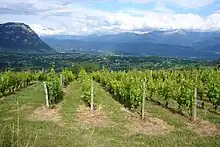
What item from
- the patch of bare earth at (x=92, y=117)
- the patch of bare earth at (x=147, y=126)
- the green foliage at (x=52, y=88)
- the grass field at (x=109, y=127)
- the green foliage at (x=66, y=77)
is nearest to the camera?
the grass field at (x=109, y=127)

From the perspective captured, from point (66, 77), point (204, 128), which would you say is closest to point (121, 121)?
point (204, 128)

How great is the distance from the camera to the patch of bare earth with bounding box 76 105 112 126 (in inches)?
941

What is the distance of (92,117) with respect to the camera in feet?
84.7

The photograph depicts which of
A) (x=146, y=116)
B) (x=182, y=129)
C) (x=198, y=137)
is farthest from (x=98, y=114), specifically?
(x=198, y=137)

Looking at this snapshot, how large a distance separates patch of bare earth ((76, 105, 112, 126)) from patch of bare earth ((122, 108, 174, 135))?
80.6 inches

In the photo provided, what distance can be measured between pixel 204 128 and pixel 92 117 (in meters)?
9.12

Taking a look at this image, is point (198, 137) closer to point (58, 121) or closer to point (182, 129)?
point (182, 129)

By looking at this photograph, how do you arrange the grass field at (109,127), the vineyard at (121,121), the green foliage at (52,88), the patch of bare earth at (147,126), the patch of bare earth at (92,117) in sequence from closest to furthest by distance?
the grass field at (109,127)
the vineyard at (121,121)
the patch of bare earth at (147,126)
the patch of bare earth at (92,117)
the green foliage at (52,88)

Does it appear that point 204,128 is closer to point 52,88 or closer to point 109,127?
point 109,127

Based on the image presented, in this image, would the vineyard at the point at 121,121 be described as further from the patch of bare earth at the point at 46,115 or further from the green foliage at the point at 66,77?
the green foliage at the point at 66,77

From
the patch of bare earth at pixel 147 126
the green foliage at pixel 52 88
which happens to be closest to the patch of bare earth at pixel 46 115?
the green foliage at pixel 52 88

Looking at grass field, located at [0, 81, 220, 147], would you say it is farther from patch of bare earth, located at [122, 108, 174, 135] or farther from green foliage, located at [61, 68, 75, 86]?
green foliage, located at [61, 68, 75, 86]

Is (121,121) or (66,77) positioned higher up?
(121,121)

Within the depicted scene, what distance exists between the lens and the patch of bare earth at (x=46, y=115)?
24.7 m
